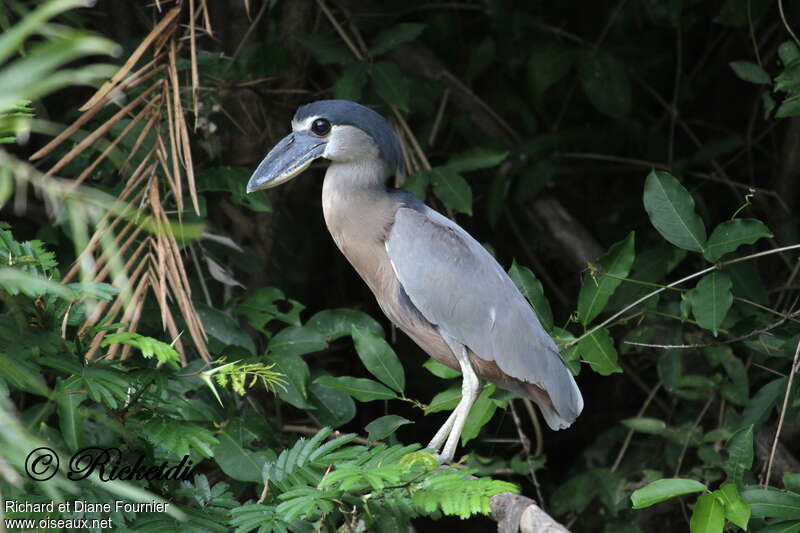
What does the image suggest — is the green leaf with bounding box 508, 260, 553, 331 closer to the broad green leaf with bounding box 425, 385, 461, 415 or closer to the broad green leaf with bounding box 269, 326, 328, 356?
the broad green leaf with bounding box 425, 385, 461, 415

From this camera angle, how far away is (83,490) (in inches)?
52.6

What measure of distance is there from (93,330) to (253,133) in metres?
1.65

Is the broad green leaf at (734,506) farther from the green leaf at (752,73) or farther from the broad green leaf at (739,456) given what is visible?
the green leaf at (752,73)

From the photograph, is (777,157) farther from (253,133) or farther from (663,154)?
(253,133)

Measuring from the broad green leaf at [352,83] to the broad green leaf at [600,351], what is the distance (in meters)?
1.01

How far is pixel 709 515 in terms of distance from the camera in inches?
62.5

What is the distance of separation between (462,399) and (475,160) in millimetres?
866

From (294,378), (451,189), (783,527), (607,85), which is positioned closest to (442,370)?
(294,378)

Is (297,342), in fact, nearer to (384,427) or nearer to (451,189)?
(384,427)

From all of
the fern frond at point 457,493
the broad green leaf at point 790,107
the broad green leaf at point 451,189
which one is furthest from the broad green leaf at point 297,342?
the broad green leaf at point 790,107

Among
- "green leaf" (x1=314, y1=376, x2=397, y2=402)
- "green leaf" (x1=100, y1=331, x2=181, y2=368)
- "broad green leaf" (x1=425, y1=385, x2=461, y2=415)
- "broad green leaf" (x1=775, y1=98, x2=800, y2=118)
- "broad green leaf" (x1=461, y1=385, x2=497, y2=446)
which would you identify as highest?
"green leaf" (x1=100, y1=331, x2=181, y2=368)

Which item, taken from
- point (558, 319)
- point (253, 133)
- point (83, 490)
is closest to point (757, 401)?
point (558, 319)

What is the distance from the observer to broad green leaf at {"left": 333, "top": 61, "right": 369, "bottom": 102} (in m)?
2.63

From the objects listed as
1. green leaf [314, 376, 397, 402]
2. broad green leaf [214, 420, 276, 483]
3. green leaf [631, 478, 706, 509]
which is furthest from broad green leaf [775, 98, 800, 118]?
broad green leaf [214, 420, 276, 483]
